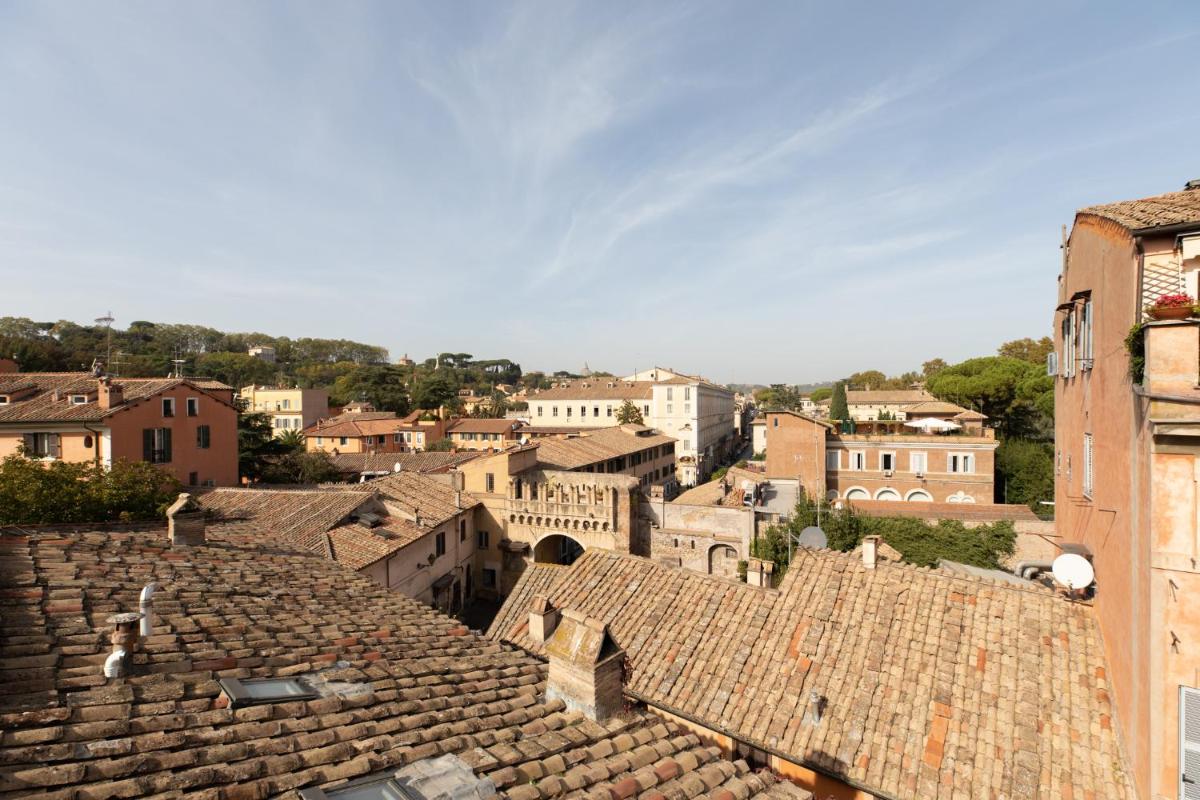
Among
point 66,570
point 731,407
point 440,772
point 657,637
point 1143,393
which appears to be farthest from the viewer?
point 731,407

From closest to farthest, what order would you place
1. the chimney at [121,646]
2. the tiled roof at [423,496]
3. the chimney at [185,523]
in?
the chimney at [121,646]
the chimney at [185,523]
the tiled roof at [423,496]

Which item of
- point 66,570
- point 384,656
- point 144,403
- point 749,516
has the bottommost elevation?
point 749,516

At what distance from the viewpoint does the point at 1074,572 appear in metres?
9.36

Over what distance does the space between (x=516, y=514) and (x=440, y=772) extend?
23.5 metres

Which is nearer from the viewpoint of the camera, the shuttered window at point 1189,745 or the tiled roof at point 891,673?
the shuttered window at point 1189,745

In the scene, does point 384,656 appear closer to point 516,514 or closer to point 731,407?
point 516,514

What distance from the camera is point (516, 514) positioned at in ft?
90.5

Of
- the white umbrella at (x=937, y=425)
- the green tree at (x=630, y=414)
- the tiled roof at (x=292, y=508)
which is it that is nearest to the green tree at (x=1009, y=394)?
the white umbrella at (x=937, y=425)

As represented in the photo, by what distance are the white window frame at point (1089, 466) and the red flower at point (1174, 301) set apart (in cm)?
392

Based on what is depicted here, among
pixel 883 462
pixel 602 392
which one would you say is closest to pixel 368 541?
pixel 883 462

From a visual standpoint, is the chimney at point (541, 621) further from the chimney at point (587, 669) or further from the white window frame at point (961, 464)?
the white window frame at point (961, 464)

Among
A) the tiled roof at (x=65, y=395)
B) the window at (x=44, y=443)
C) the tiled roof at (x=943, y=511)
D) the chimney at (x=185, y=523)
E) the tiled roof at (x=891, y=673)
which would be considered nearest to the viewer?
the tiled roof at (x=891, y=673)

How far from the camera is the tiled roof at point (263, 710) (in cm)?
387

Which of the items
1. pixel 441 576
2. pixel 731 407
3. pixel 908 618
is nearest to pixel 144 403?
pixel 441 576
